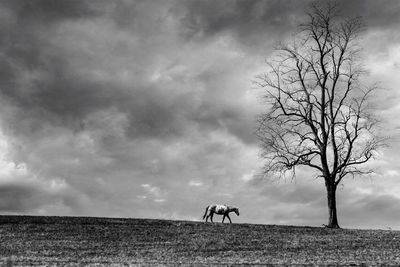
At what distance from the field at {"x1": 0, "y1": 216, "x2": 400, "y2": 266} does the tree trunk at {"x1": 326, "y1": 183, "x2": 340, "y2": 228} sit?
11.5 feet

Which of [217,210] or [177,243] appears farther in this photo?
[217,210]

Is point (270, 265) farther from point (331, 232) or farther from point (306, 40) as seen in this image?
point (306, 40)

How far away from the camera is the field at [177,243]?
2031 centimetres

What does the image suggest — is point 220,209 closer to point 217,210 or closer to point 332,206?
point 217,210

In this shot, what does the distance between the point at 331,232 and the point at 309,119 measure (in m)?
9.13

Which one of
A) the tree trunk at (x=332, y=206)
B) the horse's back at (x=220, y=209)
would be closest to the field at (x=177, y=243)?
the horse's back at (x=220, y=209)

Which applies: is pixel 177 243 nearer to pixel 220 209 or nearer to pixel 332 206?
pixel 220 209

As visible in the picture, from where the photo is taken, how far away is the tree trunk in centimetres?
3422

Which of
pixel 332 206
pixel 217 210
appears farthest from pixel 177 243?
pixel 332 206

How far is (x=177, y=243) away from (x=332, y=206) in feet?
44.3

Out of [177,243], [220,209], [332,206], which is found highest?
[332,206]

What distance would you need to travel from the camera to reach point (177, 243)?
989 inches

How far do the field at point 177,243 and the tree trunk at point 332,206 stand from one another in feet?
11.5

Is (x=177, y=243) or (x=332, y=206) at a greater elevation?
(x=332, y=206)
